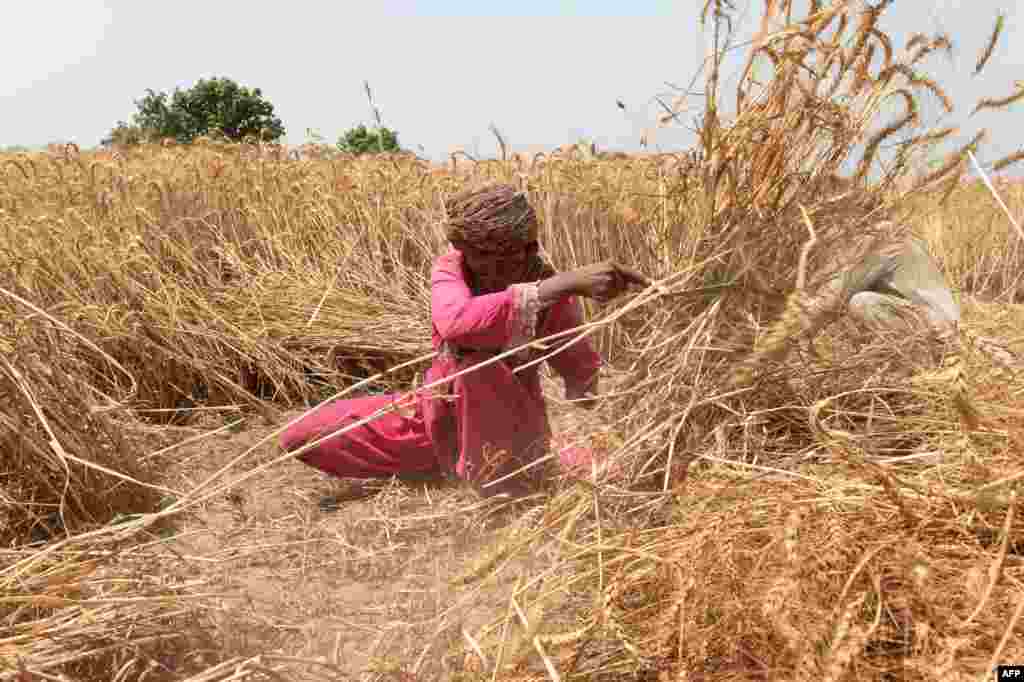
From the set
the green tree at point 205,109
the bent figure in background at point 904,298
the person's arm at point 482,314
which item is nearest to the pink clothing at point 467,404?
the person's arm at point 482,314

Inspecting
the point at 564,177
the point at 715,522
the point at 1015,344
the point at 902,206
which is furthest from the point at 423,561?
the point at 564,177

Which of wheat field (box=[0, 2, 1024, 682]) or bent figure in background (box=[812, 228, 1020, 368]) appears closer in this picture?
wheat field (box=[0, 2, 1024, 682])

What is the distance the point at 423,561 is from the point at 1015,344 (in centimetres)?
153

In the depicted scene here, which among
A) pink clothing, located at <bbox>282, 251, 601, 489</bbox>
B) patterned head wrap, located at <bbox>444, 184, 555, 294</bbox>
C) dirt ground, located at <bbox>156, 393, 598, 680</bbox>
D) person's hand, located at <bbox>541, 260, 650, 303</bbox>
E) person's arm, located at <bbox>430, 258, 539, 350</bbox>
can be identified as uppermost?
patterned head wrap, located at <bbox>444, 184, 555, 294</bbox>

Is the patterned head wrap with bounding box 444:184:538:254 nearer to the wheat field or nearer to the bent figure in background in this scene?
the wheat field

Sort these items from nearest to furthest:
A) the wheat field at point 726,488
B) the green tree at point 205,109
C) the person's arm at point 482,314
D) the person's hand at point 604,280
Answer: the wheat field at point 726,488, the person's hand at point 604,280, the person's arm at point 482,314, the green tree at point 205,109

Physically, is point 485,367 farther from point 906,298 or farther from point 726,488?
point 906,298

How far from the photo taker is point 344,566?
1884 millimetres

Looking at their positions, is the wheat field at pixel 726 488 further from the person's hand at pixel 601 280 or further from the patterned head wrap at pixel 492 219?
the patterned head wrap at pixel 492 219

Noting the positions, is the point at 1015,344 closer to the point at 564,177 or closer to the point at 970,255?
the point at 564,177

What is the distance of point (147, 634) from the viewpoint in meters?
1.30

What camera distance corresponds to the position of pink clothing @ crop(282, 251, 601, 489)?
71.3 inches

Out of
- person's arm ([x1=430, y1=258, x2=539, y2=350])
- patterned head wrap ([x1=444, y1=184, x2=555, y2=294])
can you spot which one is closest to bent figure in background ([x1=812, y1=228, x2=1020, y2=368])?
person's arm ([x1=430, y1=258, x2=539, y2=350])

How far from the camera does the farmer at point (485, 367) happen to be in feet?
5.79
